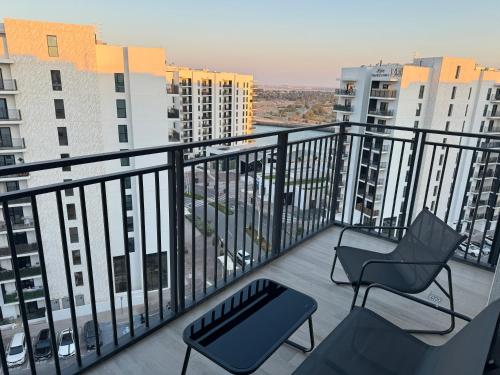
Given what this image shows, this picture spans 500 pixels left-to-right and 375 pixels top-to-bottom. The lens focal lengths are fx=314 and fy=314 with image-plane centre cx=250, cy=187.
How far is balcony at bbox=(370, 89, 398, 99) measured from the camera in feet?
63.8

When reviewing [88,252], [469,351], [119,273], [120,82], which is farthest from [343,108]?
[469,351]

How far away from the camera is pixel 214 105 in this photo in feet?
124

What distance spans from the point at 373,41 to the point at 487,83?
11157 mm

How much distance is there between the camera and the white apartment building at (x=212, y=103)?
34625 mm

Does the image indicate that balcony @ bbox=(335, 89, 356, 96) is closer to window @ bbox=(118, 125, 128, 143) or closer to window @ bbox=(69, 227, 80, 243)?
window @ bbox=(118, 125, 128, 143)

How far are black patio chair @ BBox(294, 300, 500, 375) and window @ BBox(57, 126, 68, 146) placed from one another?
1703 cm

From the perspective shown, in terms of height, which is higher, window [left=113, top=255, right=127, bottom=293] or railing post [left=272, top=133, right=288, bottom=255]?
railing post [left=272, top=133, right=288, bottom=255]

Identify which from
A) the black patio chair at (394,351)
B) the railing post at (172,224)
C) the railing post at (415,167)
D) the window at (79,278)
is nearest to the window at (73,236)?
the window at (79,278)

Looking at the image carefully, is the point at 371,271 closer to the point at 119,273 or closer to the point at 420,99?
the point at 119,273

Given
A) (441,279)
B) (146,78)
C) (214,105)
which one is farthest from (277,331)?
(214,105)

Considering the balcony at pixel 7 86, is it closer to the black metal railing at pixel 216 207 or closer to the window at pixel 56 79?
the window at pixel 56 79

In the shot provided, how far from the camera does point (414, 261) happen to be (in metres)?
2.02

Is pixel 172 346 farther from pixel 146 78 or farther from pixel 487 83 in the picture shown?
pixel 487 83

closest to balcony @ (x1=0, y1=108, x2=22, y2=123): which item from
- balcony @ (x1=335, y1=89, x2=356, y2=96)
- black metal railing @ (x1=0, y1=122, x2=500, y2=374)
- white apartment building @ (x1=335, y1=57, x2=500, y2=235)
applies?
black metal railing @ (x1=0, y1=122, x2=500, y2=374)
